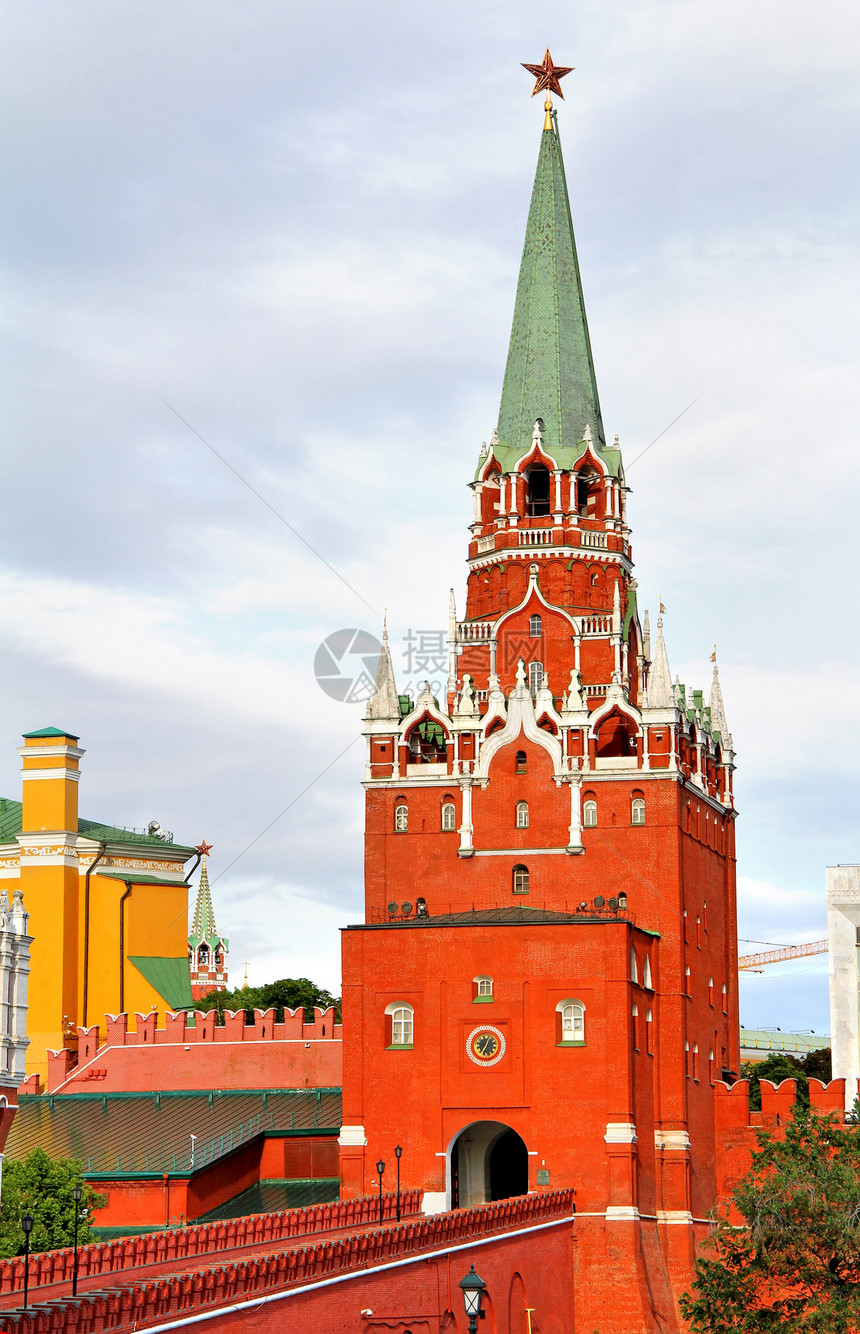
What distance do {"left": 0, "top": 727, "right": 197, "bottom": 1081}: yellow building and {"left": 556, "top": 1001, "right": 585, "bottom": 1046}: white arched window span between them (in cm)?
2622

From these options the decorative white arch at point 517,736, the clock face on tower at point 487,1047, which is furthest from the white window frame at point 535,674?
the clock face on tower at point 487,1047

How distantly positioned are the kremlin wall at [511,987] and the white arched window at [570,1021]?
95 millimetres

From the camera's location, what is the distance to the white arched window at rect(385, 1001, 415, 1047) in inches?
2729

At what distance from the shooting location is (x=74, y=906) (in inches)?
3509

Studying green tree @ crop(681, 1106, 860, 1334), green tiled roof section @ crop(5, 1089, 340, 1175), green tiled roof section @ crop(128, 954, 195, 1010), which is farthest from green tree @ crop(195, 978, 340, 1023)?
green tree @ crop(681, 1106, 860, 1334)

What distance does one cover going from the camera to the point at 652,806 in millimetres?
72688

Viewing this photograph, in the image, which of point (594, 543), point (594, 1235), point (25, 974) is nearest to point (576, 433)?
point (594, 543)

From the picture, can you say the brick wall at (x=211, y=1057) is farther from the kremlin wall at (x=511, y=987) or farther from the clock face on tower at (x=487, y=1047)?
the clock face on tower at (x=487, y=1047)

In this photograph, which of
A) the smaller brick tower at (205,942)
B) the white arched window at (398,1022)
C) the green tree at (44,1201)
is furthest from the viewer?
the smaller brick tower at (205,942)

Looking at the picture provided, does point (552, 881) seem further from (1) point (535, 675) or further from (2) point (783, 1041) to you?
(2) point (783, 1041)

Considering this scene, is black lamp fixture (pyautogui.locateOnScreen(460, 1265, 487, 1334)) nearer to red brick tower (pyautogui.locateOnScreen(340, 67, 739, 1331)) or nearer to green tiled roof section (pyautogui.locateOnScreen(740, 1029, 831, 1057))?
red brick tower (pyautogui.locateOnScreen(340, 67, 739, 1331))

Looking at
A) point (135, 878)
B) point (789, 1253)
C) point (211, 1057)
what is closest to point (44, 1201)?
point (211, 1057)

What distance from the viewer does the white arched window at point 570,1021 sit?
2665 inches

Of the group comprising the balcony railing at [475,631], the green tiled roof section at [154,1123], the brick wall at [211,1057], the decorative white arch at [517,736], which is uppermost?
the balcony railing at [475,631]
